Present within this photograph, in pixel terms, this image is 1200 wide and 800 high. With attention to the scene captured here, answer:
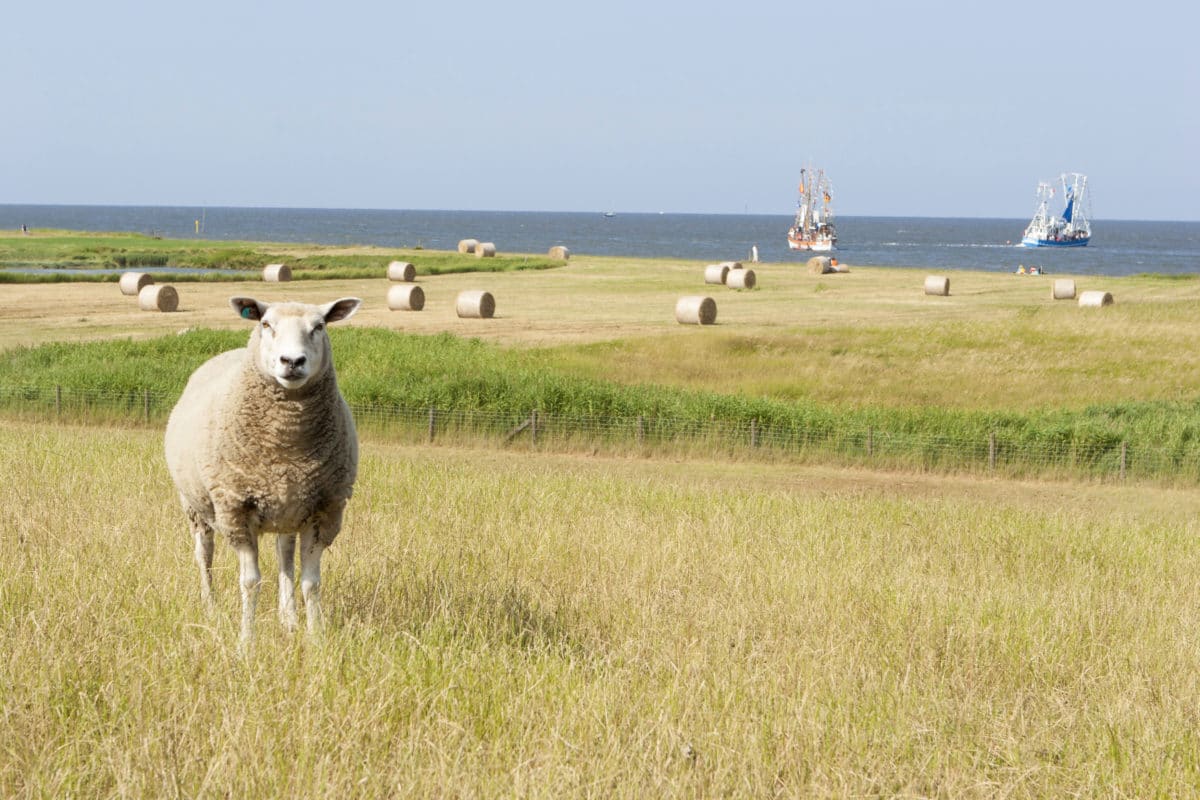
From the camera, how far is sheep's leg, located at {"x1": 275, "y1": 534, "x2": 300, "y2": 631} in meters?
8.35

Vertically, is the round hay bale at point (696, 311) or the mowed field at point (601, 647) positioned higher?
the mowed field at point (601, 647)

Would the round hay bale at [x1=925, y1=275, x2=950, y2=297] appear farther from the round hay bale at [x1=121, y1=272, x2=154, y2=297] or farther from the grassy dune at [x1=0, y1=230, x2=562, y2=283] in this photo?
the round hay bale at [x1=121, y1=272, x2=154, y2=297]

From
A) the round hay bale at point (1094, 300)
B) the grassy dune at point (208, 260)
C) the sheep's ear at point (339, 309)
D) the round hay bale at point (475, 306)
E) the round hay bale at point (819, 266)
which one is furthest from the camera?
the round hay bale at point (819, 266)

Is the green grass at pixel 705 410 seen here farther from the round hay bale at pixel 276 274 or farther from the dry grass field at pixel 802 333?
the round hay bale at pixel 276 274

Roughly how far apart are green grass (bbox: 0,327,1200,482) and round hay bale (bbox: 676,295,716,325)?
16.0 m

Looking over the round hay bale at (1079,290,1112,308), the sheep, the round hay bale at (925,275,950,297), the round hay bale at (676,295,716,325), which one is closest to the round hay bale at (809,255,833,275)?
the round hay bale at (925,275,950,297)

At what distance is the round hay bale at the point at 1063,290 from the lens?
68.6 m

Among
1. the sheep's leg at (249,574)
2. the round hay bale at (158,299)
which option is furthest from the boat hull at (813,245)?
the sheep's leg at (249,574)

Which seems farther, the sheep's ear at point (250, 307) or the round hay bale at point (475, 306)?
the round hay bale at point (475, 306)

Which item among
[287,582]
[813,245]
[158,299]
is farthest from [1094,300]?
[813,245]

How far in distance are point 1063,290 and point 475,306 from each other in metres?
33.7

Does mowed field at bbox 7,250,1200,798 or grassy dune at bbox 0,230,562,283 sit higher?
Answer: mowed field at bbox 7,250,1200,798

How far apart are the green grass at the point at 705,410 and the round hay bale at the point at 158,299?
17917mm

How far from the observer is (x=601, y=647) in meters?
8.87
